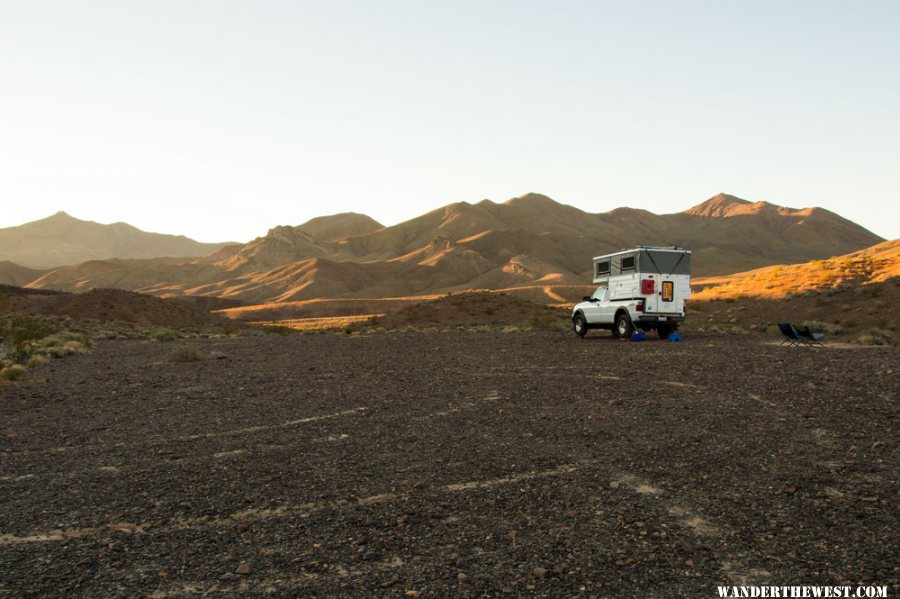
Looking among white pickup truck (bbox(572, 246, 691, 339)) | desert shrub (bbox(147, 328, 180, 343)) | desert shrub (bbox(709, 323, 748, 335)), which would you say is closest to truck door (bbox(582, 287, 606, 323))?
white pickup truck (bbox(572, 246, 691, 339))

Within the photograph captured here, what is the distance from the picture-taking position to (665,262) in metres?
22.2

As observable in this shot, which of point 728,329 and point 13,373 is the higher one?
point 728,329

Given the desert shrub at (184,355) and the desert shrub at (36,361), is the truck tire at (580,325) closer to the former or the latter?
the desert shrub at (184,355)

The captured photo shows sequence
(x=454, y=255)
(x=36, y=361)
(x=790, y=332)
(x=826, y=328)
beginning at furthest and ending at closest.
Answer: (x=454, y=255) < (x=826, y=328) < (x=36, y=361) < (x=790, y=332)

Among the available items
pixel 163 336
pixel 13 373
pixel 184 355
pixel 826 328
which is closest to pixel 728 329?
pixel 826 328

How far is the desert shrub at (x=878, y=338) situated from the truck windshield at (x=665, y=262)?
20.1 feet

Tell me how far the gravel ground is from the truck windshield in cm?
917

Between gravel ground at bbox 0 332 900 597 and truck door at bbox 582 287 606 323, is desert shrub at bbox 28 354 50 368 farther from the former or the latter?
truck door at bbox 582 287 606 323

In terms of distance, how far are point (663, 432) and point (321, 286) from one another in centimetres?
10395

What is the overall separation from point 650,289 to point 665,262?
3.99 feet

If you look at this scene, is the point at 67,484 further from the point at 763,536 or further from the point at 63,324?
the point at 63,324

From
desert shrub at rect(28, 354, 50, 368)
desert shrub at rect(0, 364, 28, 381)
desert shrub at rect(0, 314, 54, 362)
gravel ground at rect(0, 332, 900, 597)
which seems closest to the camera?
gravel ground at rect(0, 332, 900, 597)

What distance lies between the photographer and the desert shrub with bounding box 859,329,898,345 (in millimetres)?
19859

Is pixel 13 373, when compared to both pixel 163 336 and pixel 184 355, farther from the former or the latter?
pixel 163 336
